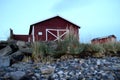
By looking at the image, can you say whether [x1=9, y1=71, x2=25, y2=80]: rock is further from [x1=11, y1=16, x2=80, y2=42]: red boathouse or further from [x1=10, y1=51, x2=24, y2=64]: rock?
[x1=11, y1=16, x2=80, y2=42]: red boathouse

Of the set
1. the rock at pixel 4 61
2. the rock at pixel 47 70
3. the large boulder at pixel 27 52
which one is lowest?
the rock at pixel 47 70

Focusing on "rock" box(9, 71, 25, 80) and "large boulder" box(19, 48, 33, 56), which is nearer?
"rock" box(9, 71, 25, 80)

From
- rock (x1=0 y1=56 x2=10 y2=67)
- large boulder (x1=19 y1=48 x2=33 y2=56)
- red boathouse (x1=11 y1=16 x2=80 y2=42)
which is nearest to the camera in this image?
rock (x1=0 y1=56 x2=10 y2=67)

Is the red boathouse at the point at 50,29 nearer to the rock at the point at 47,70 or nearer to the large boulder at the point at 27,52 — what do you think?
the large boulder at the point at 27,52

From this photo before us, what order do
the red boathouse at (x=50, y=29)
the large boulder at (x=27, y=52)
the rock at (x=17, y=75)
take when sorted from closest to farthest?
the rock at (x=17, y=75) < the large boulder at (x=27, y=52) < the red boathouse at (x=50, y=29)

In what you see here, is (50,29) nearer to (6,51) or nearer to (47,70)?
(6,51)

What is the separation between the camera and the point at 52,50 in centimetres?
743

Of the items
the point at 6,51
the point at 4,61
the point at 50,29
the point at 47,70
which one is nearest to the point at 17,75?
the point at 47,70

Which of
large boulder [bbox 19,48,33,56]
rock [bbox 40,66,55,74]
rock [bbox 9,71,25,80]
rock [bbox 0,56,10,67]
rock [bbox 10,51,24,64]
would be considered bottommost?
rock [bbox 9,71,25,80]

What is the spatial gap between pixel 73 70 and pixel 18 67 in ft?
4.49

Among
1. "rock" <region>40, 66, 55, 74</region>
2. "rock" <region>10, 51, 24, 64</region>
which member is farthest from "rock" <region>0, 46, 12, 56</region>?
"rock" <region>40, 66, 55, 74</region>

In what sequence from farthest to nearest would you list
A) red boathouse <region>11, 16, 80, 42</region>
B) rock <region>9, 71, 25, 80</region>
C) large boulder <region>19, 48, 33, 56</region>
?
red boathouse <region>11, 16, 80, 42</region> → large boulder <region>19, 48, 33, 56</region> → rock <region>9, 71, 25, 80</region>

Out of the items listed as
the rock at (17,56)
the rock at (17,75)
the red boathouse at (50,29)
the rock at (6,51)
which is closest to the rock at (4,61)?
the rock at (17,56)

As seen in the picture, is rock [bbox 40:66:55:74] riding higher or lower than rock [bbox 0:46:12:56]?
lower
